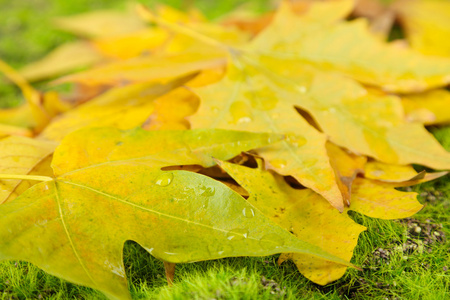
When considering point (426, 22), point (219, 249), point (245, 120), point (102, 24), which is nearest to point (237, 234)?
point (219, 249)

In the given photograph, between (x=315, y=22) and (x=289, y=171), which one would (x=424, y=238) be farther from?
(x=315, y=22)

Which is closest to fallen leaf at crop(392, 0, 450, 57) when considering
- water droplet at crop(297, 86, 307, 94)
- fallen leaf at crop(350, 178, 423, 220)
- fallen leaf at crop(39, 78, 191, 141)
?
water droplet at crop(297, 86, 307, 94)

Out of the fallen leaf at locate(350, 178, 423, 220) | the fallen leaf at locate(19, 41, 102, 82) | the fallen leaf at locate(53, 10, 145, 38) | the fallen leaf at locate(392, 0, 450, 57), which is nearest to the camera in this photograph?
the fallen leaf at locate(350, 178, 423, 220)

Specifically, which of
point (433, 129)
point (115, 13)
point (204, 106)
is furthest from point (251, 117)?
point (115, 13)

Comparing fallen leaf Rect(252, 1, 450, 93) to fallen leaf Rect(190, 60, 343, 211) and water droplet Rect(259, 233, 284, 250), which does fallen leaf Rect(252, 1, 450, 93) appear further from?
water droplet Rect(259, 233, 284, 250)

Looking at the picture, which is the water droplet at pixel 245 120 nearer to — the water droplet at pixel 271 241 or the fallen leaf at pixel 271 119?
the fallen leaf at pixel 271 119

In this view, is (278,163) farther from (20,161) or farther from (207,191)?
(20,161)
